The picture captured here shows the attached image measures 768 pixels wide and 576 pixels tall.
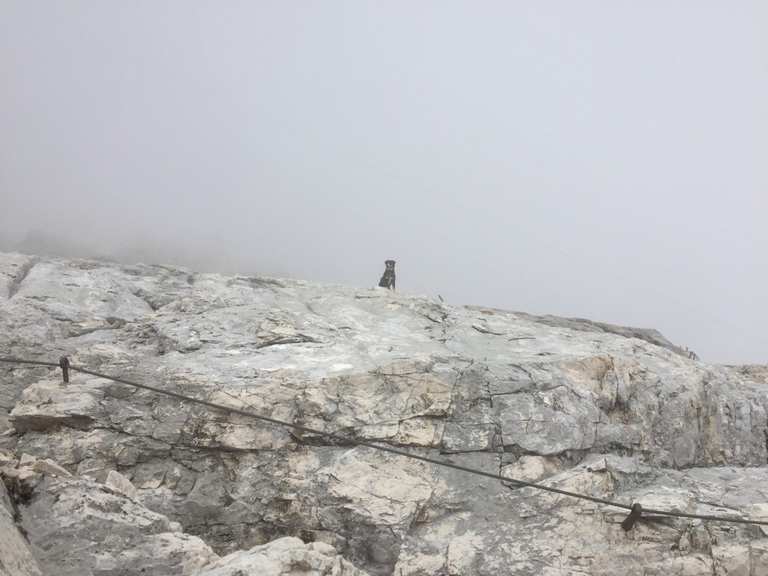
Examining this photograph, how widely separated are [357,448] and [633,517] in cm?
284

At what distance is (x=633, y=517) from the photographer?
5.75m

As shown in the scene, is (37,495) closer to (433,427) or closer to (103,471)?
(103,471)

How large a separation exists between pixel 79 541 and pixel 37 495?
2.07 ft

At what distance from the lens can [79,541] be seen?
15.9 feet

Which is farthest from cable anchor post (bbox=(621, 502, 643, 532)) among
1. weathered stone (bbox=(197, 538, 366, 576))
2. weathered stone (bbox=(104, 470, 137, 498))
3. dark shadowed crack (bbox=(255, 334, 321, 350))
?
weathered stone (bbox=(104, 470, 137, 498))

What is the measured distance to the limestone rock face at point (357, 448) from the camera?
549 cm

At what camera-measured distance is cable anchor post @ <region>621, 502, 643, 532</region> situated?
5707mm

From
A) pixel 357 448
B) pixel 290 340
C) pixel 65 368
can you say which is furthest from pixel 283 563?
pixel 290 340

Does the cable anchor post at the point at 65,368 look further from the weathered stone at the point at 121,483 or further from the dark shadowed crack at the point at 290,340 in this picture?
the dark shadowed crack at the point at 290,340

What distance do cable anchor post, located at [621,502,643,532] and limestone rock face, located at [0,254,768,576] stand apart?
0.10 metres

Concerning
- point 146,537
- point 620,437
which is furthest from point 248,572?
point 620,437

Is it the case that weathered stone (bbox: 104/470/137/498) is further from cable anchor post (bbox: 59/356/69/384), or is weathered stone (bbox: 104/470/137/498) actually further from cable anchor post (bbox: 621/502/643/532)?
cable anchor post (bbox: 621/502/643/532)

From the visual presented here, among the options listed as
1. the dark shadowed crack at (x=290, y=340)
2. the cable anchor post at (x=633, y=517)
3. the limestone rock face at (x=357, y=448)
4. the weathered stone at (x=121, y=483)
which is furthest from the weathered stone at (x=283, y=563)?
the dark shadowed crack at (x=290, y=340)

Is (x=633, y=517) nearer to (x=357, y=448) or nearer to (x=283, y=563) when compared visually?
(x=357, y=448)
